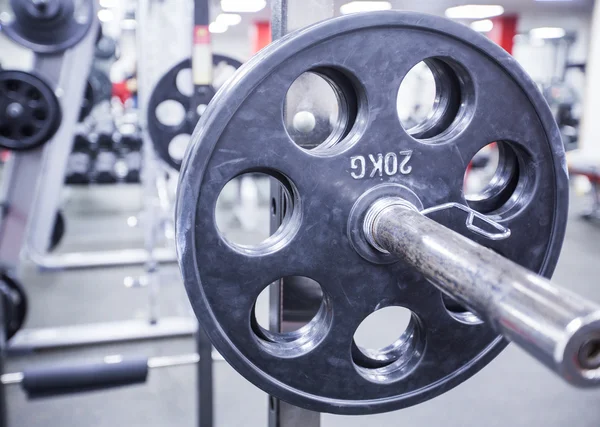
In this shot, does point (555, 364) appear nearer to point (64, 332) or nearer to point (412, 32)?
point (412, 32)

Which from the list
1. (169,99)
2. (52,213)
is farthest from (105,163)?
(169,99)

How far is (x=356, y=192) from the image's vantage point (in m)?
0.49

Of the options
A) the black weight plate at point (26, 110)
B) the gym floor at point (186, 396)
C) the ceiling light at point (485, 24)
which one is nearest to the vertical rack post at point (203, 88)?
the gym floor at point (186, 396)

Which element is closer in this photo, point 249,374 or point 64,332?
point 249,374

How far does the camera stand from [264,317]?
78cm

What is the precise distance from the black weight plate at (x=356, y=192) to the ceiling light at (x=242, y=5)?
16.7 ft

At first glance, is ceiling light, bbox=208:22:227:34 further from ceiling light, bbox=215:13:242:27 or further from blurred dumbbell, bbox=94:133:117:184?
blurred dumbbell, bbox=94:133:117:184

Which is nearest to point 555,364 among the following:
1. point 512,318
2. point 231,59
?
point 512,318

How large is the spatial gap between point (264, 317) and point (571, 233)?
3.85 metres

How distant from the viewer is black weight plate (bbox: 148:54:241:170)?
5.87ft

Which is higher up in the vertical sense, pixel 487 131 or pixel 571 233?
pixel 487 131

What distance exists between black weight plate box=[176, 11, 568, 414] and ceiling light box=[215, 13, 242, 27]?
270 inches

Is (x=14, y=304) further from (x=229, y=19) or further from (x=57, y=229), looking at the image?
(x=229, y=19)

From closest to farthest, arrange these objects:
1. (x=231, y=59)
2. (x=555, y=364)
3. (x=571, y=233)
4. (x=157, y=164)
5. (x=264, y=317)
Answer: (x=555, y=364)
(x=264, y=317)
(x=231, y=59)
(x=157, y=164)
(x=571, y=233)
